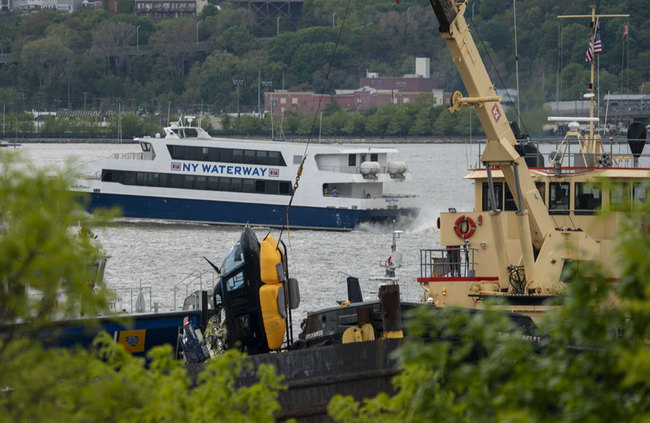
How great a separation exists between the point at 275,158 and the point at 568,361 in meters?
52.8

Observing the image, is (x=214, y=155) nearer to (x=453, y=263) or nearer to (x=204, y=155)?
(x=204, y=155)

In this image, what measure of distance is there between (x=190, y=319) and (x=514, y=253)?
6767mm

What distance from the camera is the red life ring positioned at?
82.2 feet

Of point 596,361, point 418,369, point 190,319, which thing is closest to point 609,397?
point 596,361

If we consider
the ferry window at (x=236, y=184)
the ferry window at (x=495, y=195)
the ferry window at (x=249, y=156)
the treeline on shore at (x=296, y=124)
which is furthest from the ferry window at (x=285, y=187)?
the treeline on shore at (x=296, y=124)

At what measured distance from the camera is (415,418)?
9.39 meters

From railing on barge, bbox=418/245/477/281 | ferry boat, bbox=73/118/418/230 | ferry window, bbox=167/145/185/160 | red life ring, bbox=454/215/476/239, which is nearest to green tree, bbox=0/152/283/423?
railing on barge, bbox=418/245/477/281

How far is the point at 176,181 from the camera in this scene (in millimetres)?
62844

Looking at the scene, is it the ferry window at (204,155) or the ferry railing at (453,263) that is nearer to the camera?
the ferry railing at (453,263)

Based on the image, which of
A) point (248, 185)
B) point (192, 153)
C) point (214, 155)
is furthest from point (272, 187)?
point (192, 153)

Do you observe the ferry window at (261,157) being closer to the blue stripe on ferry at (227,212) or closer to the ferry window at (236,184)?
the ferry window at (236,184)

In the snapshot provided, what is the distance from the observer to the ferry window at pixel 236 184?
62.1 meters

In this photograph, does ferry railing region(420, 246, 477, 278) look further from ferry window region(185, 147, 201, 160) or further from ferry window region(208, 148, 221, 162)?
ferry window region(185, 147, 201, 160)

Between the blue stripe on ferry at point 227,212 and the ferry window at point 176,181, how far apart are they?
2.45 ft
